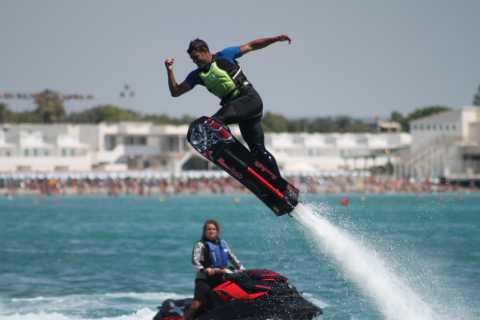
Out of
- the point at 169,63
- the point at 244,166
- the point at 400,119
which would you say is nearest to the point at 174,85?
the point at 169,63

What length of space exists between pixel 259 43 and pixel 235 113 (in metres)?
0.86

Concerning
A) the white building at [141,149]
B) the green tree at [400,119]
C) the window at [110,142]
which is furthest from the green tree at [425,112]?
the window at [110,142]

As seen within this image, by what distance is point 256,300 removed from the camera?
11.6 m

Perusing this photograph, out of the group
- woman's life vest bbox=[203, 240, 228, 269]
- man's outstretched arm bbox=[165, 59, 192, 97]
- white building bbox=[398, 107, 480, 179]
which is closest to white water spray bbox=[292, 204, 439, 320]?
woman's life vest bbox=[203, 240, 228, 269]

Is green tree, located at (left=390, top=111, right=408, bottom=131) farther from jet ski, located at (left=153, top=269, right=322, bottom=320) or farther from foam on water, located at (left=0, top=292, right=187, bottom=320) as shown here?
jet ski, located at (left=153, top=269, right=322, bottom=320)

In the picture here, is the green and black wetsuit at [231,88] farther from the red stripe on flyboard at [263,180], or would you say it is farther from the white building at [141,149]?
the white building at [141,149]

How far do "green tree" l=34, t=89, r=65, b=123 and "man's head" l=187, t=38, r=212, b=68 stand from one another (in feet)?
387

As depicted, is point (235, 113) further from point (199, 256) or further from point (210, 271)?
point (210, 271)

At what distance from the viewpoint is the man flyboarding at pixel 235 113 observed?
1127cm

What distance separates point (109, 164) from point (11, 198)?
43.5 feet

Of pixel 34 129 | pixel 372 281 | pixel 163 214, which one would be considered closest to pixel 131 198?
pixel 34 129

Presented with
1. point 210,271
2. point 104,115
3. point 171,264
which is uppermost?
point 104,115

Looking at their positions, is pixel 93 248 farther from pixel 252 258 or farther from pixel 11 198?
pixel 11 198

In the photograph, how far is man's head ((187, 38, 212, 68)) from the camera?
11234 mm
